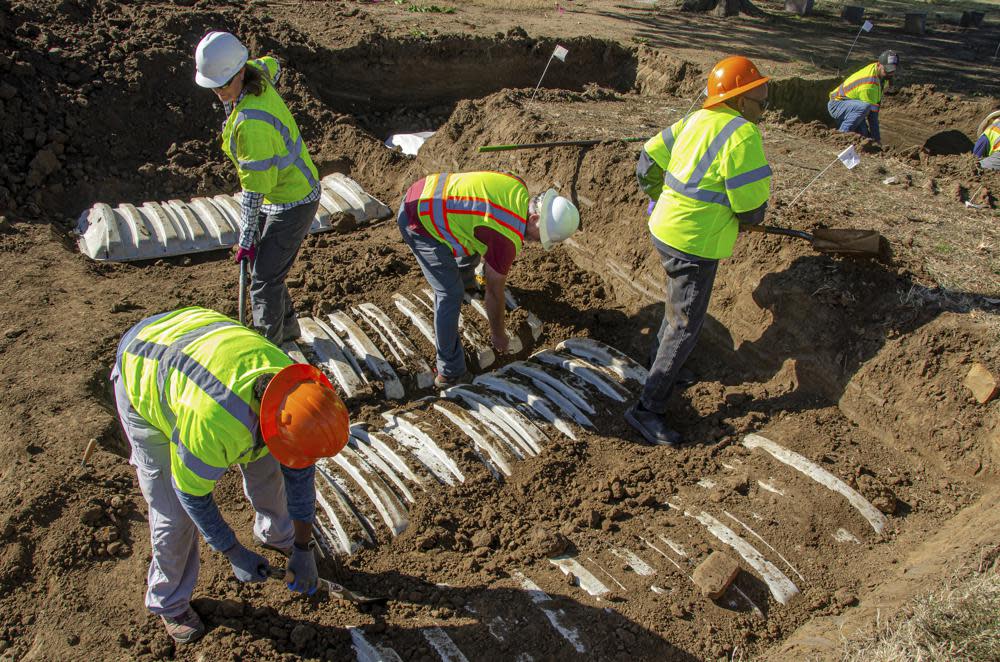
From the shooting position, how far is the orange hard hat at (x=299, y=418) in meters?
2.49

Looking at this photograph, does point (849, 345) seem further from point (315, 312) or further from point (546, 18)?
point (546, 18)

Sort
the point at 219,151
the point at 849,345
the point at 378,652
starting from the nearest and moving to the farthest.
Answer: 1. the point at 378,652
2. the point at 849,345
3. the point at 219,151

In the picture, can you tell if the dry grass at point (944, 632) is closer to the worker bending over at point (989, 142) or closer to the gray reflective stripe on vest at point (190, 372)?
the gray reflective stripe on vest at point (190, 372)

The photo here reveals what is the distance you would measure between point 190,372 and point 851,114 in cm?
872

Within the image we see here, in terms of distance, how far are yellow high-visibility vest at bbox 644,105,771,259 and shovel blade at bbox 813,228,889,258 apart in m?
0.83

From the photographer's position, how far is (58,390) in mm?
4457

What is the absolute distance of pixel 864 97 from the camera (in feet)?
28.2

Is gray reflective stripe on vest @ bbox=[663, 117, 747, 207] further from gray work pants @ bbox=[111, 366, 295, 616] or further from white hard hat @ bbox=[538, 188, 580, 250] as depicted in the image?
gray work pants @ bbox=[111, 366, 295, 616]

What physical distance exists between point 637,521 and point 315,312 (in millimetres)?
3038

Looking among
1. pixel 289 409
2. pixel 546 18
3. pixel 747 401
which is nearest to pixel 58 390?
pixel 289 409

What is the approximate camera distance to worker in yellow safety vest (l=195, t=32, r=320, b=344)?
4.14 m

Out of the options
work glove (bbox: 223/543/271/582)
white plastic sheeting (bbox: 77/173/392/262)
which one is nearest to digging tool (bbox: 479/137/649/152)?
white plastic sheeting (bbox: 77/173/392/262)

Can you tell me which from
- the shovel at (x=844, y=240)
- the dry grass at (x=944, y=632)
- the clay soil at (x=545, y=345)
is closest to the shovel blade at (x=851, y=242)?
the shovel at (x=844, y=240)

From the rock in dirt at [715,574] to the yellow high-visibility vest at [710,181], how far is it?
1.63m
